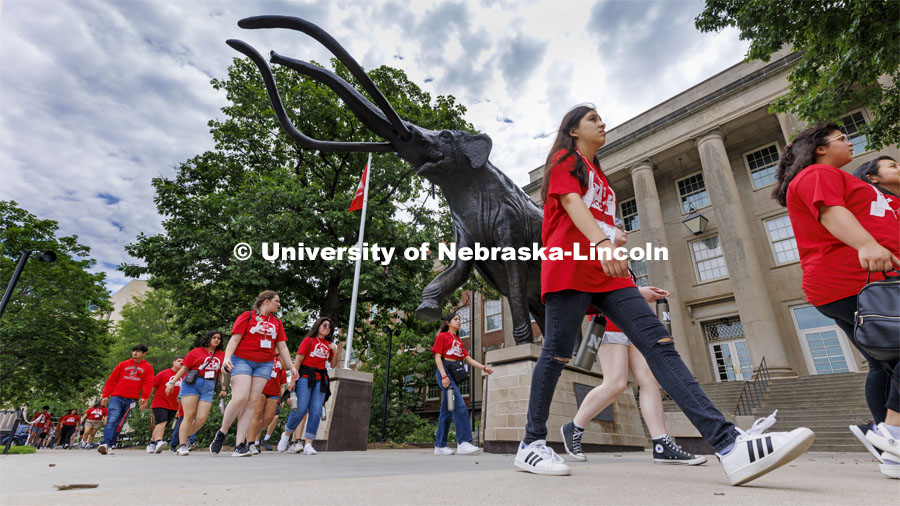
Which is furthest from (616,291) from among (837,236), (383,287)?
(383,287)

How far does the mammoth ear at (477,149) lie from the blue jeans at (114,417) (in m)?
7.26

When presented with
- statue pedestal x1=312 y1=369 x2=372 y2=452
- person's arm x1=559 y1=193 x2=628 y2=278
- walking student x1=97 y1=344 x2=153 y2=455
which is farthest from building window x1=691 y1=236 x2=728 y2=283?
walking student x1=97 y1=344 x2=153 y2=455

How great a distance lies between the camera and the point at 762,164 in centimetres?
2100

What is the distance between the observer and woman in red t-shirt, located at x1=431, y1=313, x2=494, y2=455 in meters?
5.55

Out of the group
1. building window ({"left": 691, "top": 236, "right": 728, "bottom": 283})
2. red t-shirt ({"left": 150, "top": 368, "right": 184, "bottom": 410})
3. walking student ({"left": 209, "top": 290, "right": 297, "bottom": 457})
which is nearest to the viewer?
walking student ({"left": 209, "top": 290, "right": 297, "bottom": 457})

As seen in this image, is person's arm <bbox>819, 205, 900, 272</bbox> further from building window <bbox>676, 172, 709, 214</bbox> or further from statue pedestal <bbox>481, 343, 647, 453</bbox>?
building window <bbox>676, 172, 709, 214</bbox>

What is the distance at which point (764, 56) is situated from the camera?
9.38 metres

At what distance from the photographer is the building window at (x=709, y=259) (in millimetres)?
20656

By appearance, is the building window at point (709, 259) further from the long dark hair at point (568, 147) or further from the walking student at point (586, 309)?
the walking student at point (586, 309)

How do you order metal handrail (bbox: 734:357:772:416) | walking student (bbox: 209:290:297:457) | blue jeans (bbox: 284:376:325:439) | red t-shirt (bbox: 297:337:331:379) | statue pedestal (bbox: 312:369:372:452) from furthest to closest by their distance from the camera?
metal handrail (bbox: 734:357:772:416), statue pedestal (bbox: 312:369:372:452), red t-shirt (bbox: 297:337:331:379), blue jeans (bbox: 284:376:325:439), walking student (bbox: 209:290:297:457)

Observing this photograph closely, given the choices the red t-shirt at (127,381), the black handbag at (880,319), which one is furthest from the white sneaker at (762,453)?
the red t-shirt at (127,381)

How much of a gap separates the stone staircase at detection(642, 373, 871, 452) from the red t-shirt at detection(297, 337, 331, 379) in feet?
34.1

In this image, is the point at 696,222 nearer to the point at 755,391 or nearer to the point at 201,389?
the point at 755,391

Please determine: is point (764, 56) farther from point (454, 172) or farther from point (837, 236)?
point (837, 236)
